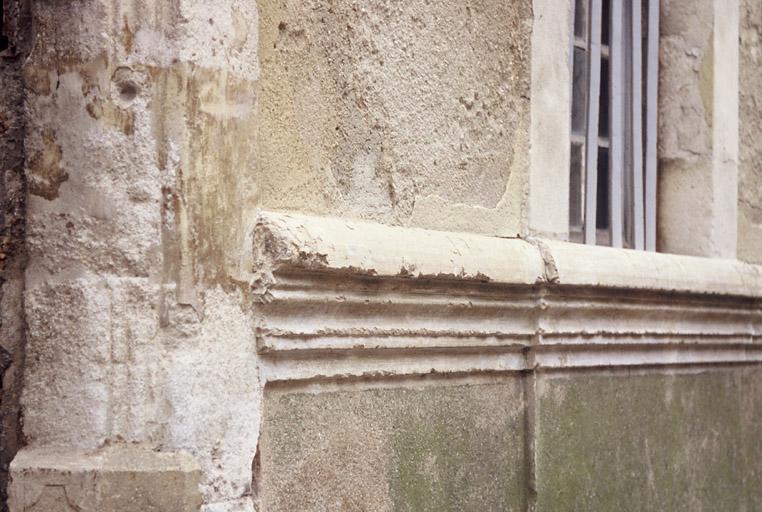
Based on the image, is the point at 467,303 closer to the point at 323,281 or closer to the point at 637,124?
the point at 323,281

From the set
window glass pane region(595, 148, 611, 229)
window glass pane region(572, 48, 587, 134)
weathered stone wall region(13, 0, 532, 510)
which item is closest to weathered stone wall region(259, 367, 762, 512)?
weathered stone wall region(13, 0, 532, 510)

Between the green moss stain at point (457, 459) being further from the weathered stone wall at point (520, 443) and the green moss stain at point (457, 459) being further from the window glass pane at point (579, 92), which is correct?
the window glass pane at point (579, 92)

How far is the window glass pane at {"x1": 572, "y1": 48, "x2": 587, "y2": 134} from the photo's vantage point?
4.41 meters

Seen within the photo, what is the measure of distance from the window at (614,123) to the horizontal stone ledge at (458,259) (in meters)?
0.26

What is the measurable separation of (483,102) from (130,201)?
150cm

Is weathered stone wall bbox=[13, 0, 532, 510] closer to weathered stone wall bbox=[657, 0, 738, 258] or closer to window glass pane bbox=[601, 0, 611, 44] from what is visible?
window glass pane bbox=[601, 0, 611, 44]

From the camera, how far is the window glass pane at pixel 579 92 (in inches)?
174

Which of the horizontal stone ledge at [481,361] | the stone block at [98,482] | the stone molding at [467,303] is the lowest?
the stone block at [98,482]

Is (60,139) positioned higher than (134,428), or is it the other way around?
(60,139)

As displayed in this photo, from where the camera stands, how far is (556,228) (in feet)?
13.0

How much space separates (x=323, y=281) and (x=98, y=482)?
2.47ft

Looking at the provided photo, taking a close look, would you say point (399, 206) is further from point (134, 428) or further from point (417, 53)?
point (134, 428)

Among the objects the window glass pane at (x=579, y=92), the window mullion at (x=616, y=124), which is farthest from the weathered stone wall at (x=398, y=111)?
the window mullion at (x=616, y=124)

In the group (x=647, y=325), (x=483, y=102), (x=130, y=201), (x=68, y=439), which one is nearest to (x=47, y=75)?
(x=130, y=201)
